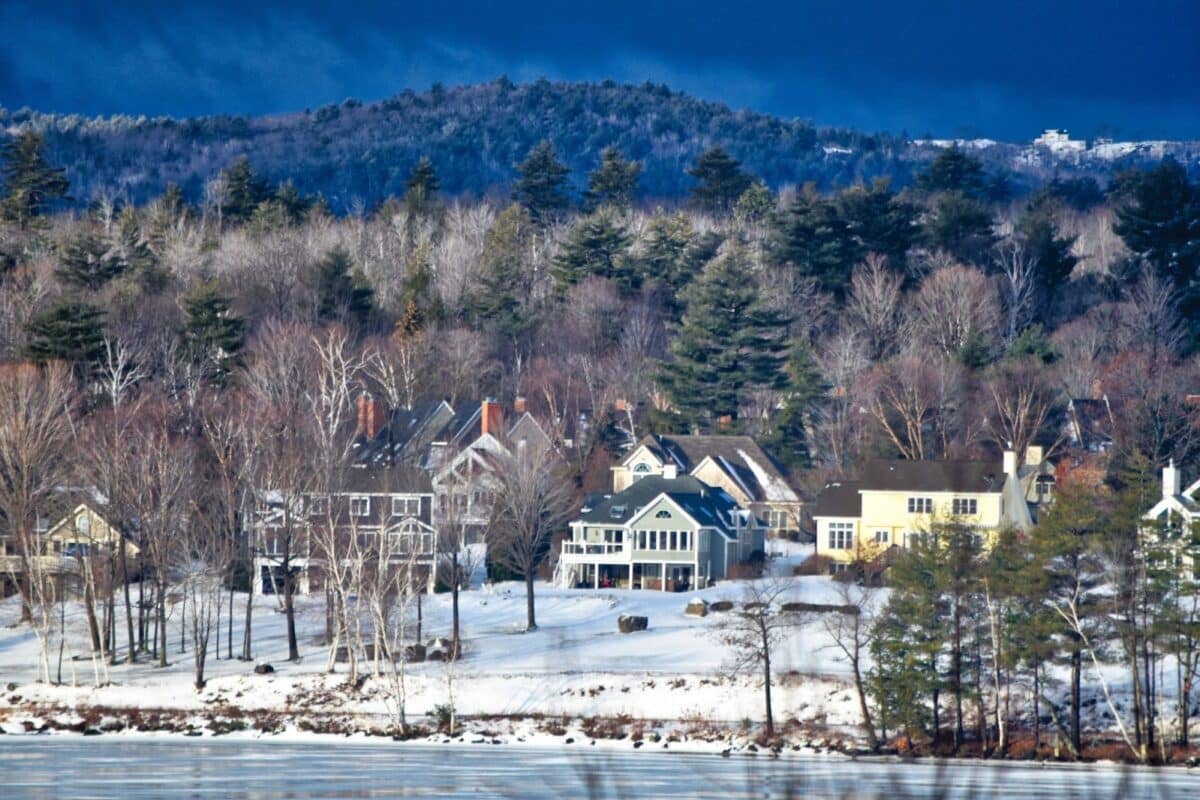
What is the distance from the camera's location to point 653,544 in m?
63.5

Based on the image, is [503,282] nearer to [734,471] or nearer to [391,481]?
[734,471]

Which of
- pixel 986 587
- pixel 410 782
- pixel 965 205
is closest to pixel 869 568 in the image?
pixel 986 587

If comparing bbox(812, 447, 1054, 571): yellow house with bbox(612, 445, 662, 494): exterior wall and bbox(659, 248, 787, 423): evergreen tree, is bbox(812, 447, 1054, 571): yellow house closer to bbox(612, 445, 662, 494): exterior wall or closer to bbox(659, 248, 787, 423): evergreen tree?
bbox(612, 445, 662, 494): exterior wall

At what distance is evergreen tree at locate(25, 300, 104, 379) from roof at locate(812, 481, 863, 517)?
3277cm

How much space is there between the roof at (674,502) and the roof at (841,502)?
3.80 metres

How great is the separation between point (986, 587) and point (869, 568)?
13.8 metres

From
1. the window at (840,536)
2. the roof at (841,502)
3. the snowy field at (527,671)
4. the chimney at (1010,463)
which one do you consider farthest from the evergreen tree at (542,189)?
the snowy field at (527,671)

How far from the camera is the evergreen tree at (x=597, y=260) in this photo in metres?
100

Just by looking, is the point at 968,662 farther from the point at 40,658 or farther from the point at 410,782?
the point at 40,658

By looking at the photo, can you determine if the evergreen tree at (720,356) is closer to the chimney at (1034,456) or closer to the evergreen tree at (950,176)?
the chimney at (1034,456)

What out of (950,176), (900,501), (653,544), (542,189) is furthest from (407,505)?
(950,176)

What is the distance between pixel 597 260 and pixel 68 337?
118ft

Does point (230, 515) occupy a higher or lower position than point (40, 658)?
higher

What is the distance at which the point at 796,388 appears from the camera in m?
78.1
